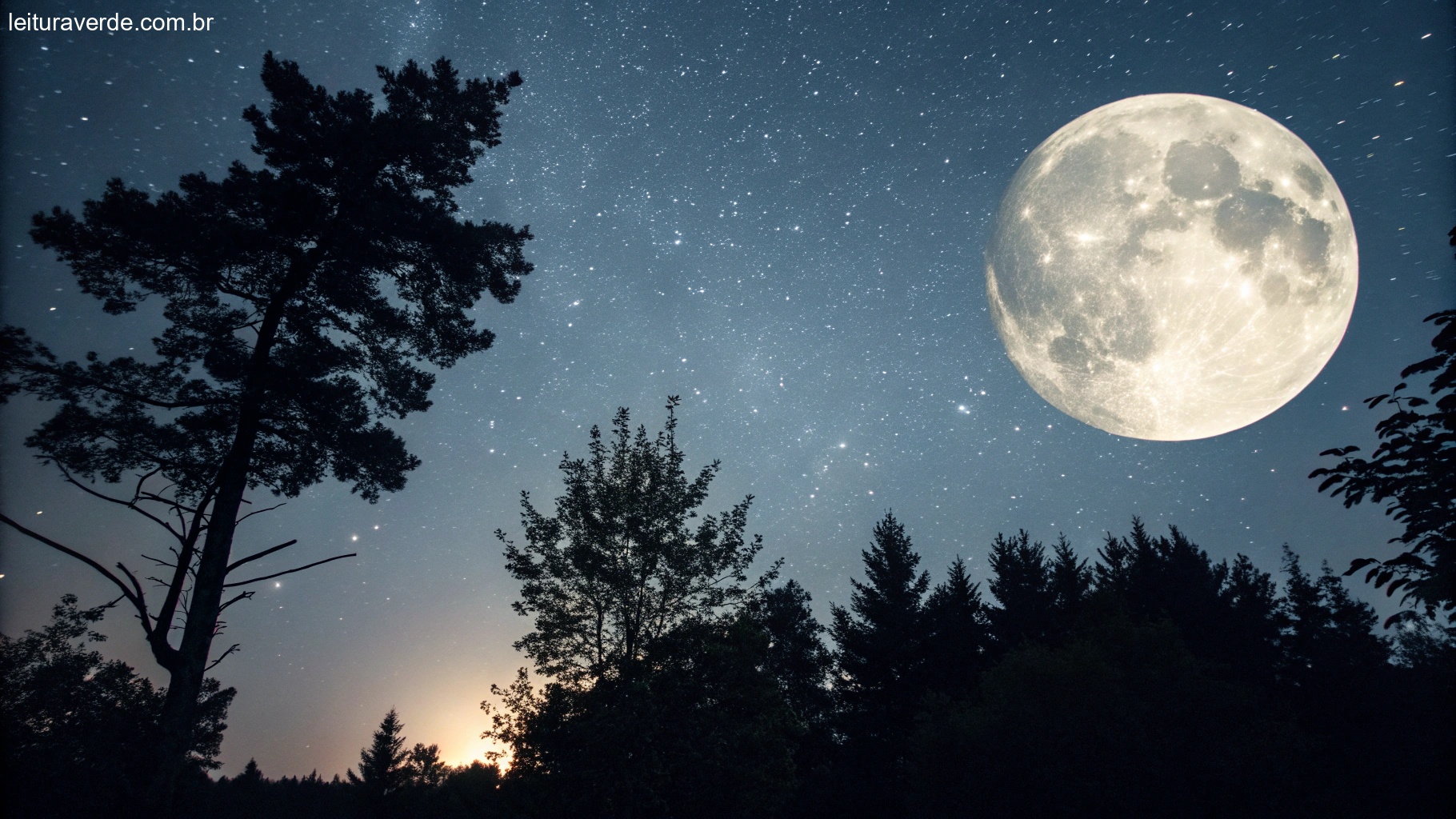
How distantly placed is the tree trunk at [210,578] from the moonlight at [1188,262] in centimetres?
2143

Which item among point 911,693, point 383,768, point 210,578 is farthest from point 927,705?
point 383,768

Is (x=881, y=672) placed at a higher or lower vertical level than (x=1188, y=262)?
lower

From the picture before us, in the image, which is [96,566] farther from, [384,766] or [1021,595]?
[384,766]

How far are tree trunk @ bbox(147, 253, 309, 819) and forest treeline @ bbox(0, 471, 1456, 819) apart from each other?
48cm

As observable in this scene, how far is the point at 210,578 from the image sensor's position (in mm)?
8242

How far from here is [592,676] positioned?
14.7m

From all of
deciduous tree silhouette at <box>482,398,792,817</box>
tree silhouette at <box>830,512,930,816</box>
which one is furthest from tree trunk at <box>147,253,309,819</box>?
tree silhouette at <box>830,512,930,816</box>

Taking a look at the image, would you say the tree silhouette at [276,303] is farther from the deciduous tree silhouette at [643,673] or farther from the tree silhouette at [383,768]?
the tree silhouette at [383,768]

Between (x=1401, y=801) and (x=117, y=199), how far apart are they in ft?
181

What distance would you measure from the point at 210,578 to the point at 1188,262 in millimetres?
23932

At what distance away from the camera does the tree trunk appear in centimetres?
729

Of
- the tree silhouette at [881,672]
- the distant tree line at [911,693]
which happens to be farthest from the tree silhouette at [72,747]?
the tree silhouette at [881,672]

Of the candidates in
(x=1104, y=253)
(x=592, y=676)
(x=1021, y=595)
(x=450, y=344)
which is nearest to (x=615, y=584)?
(x=592, y=676)

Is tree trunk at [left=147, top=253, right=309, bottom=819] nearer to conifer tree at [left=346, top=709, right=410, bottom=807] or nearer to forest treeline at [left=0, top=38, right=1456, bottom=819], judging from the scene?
forest treeline at [left=0, top=38, right=1456, bottom=819]
